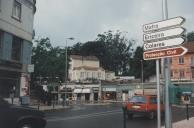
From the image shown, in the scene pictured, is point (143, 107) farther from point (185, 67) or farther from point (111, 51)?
point (111, 51)

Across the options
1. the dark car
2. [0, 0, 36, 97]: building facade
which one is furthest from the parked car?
the dark car

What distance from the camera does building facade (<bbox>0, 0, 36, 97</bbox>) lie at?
27.1 meters

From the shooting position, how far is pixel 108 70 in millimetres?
112688

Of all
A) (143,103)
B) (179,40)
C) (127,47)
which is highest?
(127,47)

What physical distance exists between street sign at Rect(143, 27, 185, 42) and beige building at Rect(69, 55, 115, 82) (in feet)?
280

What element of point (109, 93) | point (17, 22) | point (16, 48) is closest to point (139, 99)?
point (16, 48)

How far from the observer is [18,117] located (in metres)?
11.8

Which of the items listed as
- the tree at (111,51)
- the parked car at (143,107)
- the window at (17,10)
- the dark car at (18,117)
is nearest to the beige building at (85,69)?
the tree at (111,51)

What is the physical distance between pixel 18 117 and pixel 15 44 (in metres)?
18.0

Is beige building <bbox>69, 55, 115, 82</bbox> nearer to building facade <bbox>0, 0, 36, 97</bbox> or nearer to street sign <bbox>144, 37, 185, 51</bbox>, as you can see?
building facade <bbox>0, 0, 36, 97</bbox>

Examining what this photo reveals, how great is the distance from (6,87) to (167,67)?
1992 cm

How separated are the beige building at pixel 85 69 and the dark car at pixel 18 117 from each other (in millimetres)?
82206

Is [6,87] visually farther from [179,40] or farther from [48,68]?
[48,68]

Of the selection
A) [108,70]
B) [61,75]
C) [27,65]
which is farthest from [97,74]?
[27,65]
